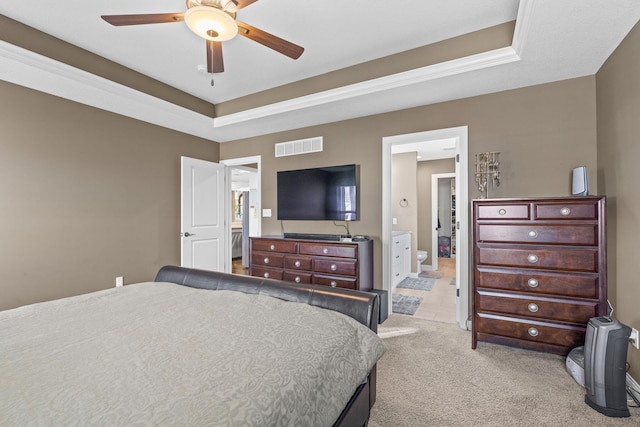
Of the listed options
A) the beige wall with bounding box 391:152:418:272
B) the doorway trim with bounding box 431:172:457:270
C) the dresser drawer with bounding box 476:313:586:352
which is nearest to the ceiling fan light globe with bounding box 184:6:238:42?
the dresser drawer with bounding box 476:313:586:352

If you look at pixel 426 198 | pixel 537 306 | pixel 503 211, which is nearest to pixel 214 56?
pixel 503 211

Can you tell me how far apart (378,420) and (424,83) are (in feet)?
9.01

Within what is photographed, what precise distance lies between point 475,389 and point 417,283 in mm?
3314

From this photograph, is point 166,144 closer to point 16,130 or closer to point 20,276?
point 16,130

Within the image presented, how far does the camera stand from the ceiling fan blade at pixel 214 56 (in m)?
2.21

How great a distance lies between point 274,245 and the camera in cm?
383

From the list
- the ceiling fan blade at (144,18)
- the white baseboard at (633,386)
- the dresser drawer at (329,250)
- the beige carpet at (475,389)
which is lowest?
the beige carpet at (475,389)

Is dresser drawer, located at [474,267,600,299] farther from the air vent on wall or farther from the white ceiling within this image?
the air vent on wall

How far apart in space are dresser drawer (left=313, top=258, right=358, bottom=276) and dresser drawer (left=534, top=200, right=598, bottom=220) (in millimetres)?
1761

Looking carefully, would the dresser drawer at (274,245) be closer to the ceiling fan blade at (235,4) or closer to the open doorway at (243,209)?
the open doorway at (243,209)

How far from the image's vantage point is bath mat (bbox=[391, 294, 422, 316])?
3766 mm

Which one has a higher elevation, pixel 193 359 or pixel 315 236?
pixel 315 236

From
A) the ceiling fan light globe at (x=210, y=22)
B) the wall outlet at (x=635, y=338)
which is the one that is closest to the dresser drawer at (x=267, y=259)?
the ceiling fan light globe at (x=210, y=22)

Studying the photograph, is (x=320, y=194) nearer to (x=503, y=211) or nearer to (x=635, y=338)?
(x=503, y=211)
